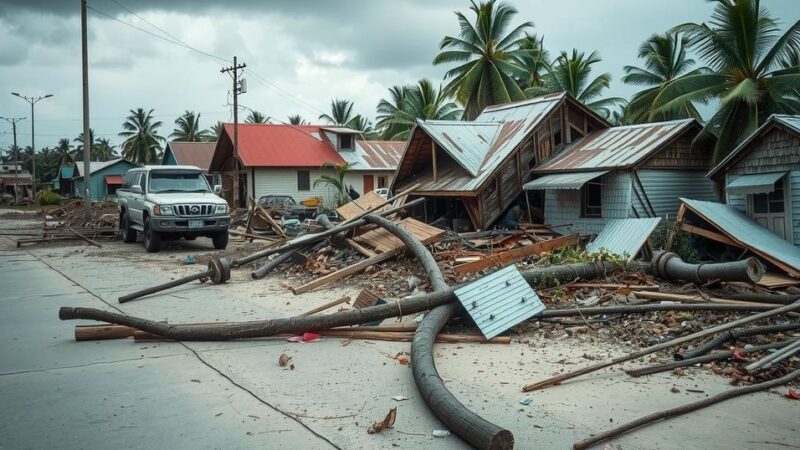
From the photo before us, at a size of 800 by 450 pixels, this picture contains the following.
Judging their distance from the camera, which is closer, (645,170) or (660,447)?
(660,447)

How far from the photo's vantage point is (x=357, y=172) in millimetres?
39438

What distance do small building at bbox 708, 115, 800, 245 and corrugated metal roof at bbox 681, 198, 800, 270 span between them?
30 centimetres

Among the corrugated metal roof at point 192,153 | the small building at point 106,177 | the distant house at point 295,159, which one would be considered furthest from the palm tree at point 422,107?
the small building at point 106,177

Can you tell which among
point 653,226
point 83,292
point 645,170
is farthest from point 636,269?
point 83,292

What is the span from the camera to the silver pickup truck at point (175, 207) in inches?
647

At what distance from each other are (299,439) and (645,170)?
43.7ft

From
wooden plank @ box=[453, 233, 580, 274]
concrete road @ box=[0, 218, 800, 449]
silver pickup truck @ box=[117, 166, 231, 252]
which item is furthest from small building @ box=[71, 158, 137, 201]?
concrete road @ box=[0, 218, 800, 449]

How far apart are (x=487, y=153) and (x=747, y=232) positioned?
757 cm

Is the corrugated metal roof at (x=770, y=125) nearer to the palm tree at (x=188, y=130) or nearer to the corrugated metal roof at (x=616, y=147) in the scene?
the corrugated metal roof at (x=616, y=147)

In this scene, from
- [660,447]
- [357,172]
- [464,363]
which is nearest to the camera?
[660,447]

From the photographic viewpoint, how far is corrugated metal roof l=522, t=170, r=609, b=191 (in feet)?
49.6

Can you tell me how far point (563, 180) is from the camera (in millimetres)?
15930

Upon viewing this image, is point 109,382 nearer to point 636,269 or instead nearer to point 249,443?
point 249,443

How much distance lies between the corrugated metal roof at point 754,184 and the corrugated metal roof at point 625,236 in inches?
79.6
